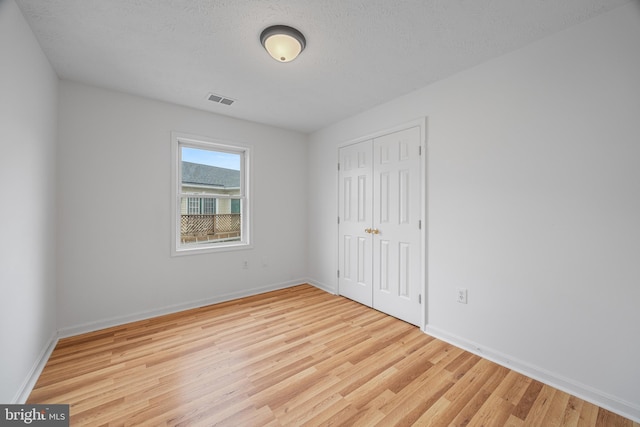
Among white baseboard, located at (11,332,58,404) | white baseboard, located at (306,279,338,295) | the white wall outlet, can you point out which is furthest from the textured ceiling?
white baseboard, located at (306,279,338,295)

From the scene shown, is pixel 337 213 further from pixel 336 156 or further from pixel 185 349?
pixel 185 349

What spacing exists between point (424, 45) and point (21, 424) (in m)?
3.58

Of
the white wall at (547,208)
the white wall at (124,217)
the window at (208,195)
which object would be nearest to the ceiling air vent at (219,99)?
the white wall at (124,217)

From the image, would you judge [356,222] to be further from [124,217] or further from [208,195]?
[124,217]

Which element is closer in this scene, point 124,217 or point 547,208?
point 547,208

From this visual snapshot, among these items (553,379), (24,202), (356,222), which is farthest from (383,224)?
(24,202)

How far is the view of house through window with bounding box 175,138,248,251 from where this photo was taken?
331 centimetres

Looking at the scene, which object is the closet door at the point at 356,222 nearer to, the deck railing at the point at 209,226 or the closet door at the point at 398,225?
the closet door at the point at 398,225

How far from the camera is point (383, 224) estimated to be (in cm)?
312

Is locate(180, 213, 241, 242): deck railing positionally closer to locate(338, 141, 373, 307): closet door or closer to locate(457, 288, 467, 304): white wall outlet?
locate(338, 141, 373, 307): closet door

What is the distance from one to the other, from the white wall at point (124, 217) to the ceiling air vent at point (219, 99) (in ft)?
1.38

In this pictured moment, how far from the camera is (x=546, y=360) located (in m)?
1.88

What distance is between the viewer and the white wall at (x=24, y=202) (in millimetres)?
1484

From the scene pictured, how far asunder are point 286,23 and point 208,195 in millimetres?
2388
